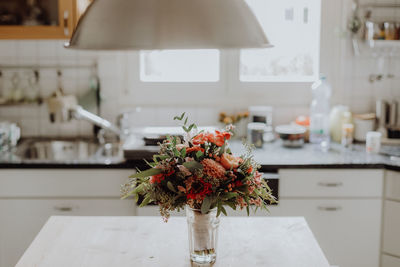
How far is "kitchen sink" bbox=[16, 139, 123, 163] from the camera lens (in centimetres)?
319

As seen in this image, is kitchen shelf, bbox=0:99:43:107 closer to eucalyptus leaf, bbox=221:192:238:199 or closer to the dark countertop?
the dark countertop

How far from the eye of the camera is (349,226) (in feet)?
9.12

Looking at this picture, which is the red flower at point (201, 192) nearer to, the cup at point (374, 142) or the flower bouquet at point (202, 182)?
the flower bouquet at point (202, 182)

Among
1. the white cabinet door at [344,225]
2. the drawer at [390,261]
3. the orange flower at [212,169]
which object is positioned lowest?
the drawer at [390,261]

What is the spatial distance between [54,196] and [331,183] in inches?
59.7

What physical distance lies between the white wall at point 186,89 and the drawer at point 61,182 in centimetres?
68

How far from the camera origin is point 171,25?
3.28ft

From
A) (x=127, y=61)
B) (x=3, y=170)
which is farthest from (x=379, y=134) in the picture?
(x=3, y=170)

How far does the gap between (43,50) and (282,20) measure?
1573mm

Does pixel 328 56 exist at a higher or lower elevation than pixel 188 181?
higher

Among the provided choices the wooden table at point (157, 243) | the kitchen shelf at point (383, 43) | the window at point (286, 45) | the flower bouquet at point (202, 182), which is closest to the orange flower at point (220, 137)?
the flower bouquet at point (202, 182)

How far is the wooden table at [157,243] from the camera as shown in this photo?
160cm

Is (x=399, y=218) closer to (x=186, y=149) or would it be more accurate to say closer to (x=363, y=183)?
(x=363, y=183)

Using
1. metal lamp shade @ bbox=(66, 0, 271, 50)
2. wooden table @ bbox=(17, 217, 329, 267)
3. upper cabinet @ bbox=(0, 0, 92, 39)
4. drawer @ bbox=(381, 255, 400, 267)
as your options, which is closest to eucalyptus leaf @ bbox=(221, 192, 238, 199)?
wooden table @ bbox=(17, 217, 329, 267)
